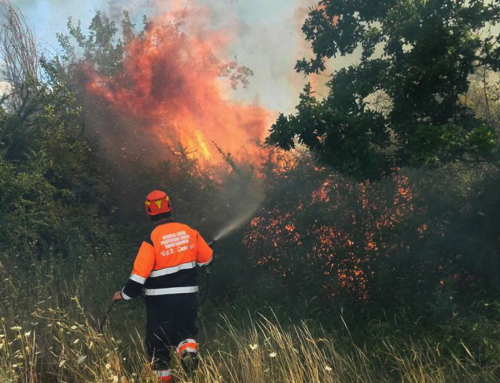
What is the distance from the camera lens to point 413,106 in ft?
15.5

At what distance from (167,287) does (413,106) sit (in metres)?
3.24

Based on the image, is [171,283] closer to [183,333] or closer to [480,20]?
[183,333]

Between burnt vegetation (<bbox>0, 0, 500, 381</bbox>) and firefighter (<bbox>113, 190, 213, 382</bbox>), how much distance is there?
0.91 meters

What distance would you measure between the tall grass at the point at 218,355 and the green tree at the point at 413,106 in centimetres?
189

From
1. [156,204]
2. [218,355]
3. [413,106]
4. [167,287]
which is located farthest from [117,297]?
[413,106]

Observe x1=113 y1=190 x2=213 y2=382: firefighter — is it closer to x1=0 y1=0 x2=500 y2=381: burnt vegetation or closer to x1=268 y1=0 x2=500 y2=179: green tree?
x1=0 y1=0 x2=500 y2=381: burnt vegetation

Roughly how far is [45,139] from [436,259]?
28.5 ft

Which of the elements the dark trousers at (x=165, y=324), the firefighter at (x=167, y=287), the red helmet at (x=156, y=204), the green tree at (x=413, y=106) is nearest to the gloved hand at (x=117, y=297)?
the firefighter at (x=167, y=287)

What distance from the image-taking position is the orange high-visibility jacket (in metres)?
3.97

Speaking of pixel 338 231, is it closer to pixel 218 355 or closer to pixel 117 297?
pixel 218 355

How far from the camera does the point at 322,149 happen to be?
5289 mm

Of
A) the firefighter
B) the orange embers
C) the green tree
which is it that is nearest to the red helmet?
the firefighter

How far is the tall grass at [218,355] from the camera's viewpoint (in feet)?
11.3

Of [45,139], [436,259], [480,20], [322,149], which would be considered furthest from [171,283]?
[45,139]
